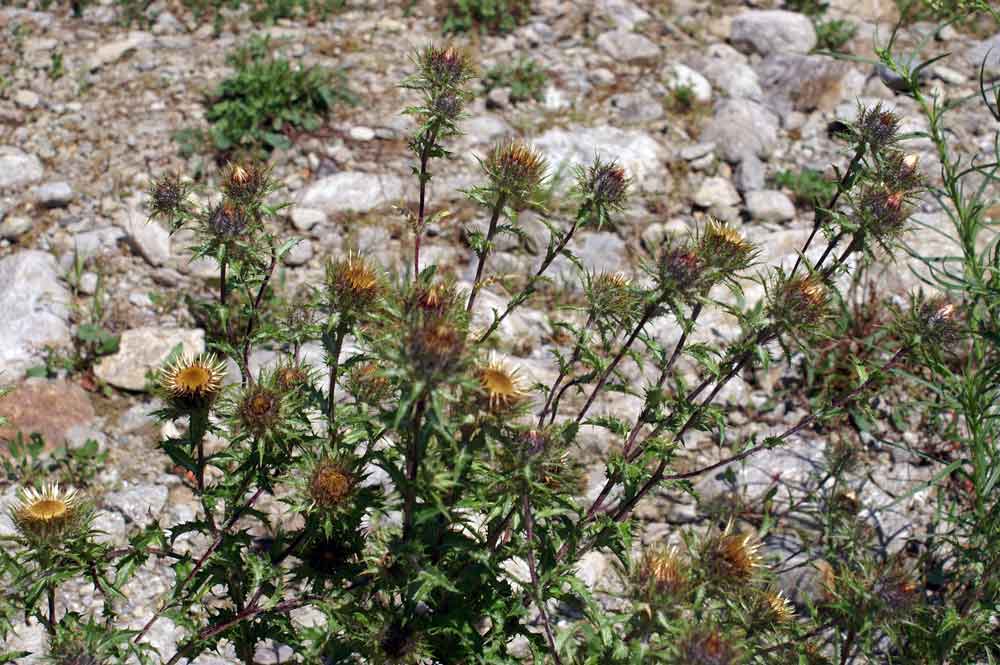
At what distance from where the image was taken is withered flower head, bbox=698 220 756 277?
2877mm

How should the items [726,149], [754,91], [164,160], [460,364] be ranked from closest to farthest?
[460,364]
[164,160]
[726,149]
[754,91]

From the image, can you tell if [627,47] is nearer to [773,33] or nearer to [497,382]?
[773,33]

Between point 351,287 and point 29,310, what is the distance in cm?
306

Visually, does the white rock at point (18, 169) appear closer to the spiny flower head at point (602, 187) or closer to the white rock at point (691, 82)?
the spiny flower head at point (602, 187)

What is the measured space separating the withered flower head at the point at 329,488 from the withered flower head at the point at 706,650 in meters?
1.08

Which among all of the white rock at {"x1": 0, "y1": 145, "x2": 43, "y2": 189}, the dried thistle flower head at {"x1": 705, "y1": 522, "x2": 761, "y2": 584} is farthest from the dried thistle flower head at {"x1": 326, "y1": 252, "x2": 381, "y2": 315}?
the white rock at {"x1": 0, "y1": 145, "x2": 43, "y2": 189}

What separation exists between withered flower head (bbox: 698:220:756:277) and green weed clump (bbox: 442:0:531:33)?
521 centimetres

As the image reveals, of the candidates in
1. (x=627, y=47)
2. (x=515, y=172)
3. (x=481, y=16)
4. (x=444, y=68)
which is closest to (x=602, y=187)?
(x=515, y=172)

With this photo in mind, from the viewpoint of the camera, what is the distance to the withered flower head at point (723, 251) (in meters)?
2.88

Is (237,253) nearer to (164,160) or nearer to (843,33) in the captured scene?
(164,160)

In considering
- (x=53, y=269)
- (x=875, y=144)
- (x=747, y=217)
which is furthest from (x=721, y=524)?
(x=53, y=269)

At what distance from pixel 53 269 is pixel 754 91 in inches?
216

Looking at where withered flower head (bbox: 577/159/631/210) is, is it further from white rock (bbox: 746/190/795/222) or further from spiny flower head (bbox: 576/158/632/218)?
white rock (bbox: 746/190/795/222)

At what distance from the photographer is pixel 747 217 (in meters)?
6.09
